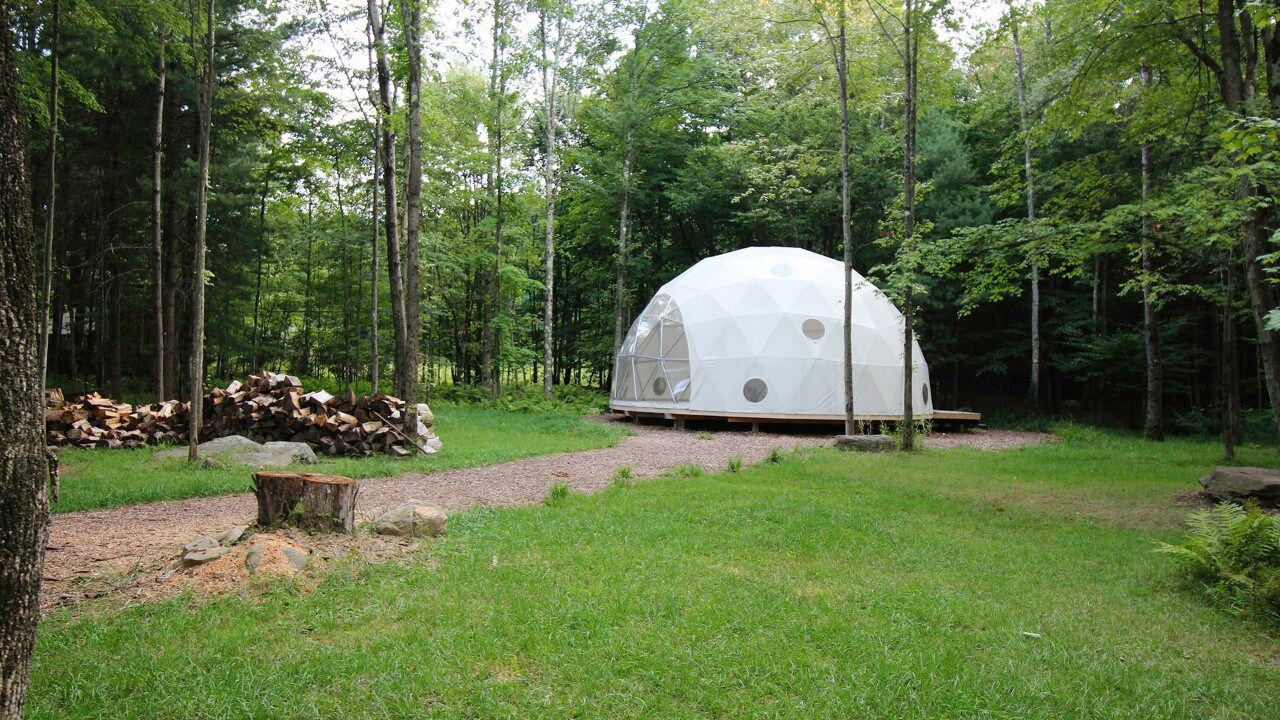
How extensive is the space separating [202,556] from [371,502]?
2473mm

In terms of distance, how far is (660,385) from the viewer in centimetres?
1691

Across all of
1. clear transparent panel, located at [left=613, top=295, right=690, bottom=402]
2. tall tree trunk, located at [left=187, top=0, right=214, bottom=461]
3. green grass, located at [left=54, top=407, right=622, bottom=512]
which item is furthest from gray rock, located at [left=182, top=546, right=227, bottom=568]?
clear transparent panel, located at [left=613, top=295, right=690, bottom=402]

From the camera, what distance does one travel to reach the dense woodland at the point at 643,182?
9.34m

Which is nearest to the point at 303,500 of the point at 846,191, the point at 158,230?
the point at 158,230

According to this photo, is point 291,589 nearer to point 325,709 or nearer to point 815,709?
point 325,709

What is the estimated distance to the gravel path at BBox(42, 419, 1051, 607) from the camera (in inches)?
165

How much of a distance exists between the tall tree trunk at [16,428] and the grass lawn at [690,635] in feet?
2.87

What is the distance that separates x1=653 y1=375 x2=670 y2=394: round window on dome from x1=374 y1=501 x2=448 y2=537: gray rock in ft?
38.2

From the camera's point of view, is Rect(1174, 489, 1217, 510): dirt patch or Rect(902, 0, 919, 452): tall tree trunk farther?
Rect(902, 0, 919, 452): tall tree trunk

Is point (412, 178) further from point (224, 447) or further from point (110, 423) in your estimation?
point (110, 423)

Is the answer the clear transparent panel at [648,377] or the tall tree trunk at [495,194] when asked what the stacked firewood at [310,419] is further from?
the tall tree trunk at [495,194]

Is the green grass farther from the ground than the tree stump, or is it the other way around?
the tree stump

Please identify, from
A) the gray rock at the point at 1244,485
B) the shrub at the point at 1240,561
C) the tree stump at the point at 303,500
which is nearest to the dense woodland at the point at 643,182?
the gray rock at the point at 1244,485

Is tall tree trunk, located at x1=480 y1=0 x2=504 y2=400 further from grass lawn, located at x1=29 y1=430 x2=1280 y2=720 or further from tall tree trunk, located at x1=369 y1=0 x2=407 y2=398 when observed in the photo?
grass lawn, located at x1=29 y1=430 x2=1280 y2=720
